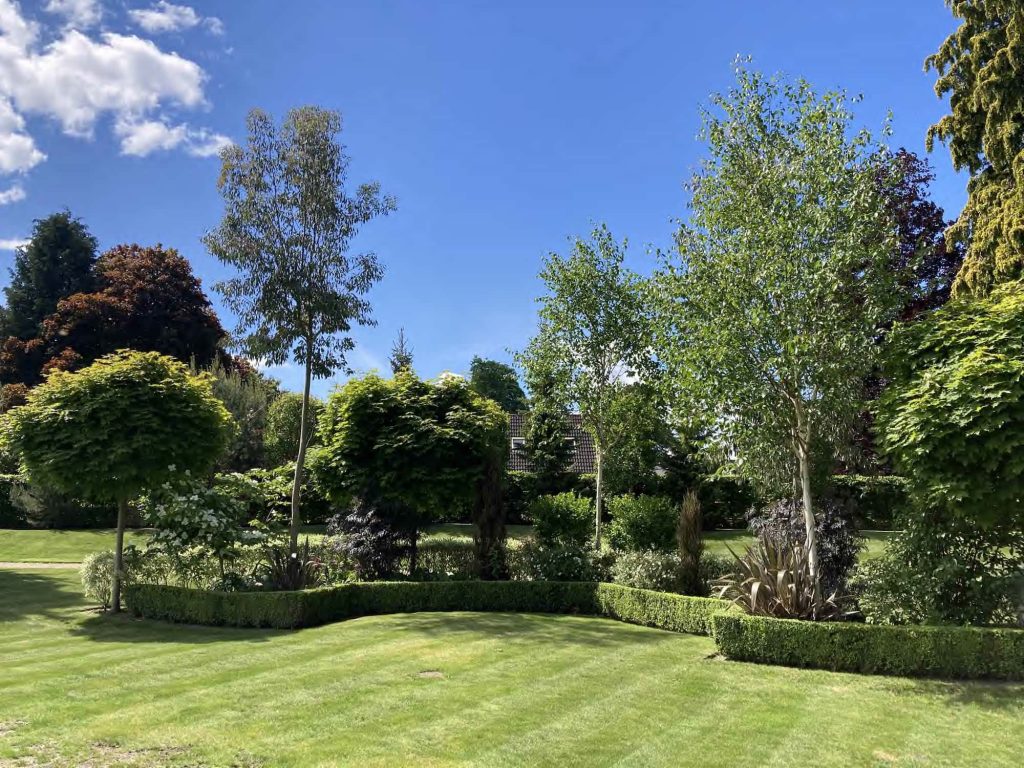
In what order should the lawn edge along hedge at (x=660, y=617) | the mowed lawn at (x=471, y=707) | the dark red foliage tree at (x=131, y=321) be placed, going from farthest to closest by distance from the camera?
1. the dark red foliage tree at (x=131, y=321)
2. the lawn edge along hedge at (x=660, y=617)
3. the mowed lawn at (x=471, y=707)

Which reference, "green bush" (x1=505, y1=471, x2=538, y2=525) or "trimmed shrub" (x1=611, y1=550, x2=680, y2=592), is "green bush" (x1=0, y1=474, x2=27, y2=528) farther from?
"trimmed shrub" (x1=611, y1=550, x2=680, y2=592)

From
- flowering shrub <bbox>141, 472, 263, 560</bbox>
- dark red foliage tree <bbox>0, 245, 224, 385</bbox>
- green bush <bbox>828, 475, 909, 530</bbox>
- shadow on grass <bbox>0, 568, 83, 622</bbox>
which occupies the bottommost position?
shadow on grass <bbox>0, 568, 83, 622</bbox>

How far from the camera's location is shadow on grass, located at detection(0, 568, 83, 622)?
14617mm

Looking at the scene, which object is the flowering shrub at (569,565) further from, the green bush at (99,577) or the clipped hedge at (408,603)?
the green bush at (99,577)

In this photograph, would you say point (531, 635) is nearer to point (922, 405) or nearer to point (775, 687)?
point (775, 687)

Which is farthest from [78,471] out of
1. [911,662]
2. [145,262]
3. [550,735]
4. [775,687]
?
[145,262]

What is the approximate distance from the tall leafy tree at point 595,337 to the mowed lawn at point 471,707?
8541 mm

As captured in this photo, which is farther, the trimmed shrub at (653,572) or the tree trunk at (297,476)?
the tree trunk at (297,476)

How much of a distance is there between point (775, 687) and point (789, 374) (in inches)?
173

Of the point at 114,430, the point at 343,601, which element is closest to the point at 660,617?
the point at 343,601

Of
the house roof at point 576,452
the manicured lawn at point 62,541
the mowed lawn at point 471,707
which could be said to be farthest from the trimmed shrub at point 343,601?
the house roof at point 576,452

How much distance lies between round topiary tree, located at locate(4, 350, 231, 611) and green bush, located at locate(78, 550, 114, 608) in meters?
0.41

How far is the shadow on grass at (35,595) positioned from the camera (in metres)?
14.6

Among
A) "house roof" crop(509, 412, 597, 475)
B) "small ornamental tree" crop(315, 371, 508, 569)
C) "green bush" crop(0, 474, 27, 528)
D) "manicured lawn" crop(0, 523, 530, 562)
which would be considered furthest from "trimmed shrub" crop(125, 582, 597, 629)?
"green bush" crop(0, 474, 27, 528)
